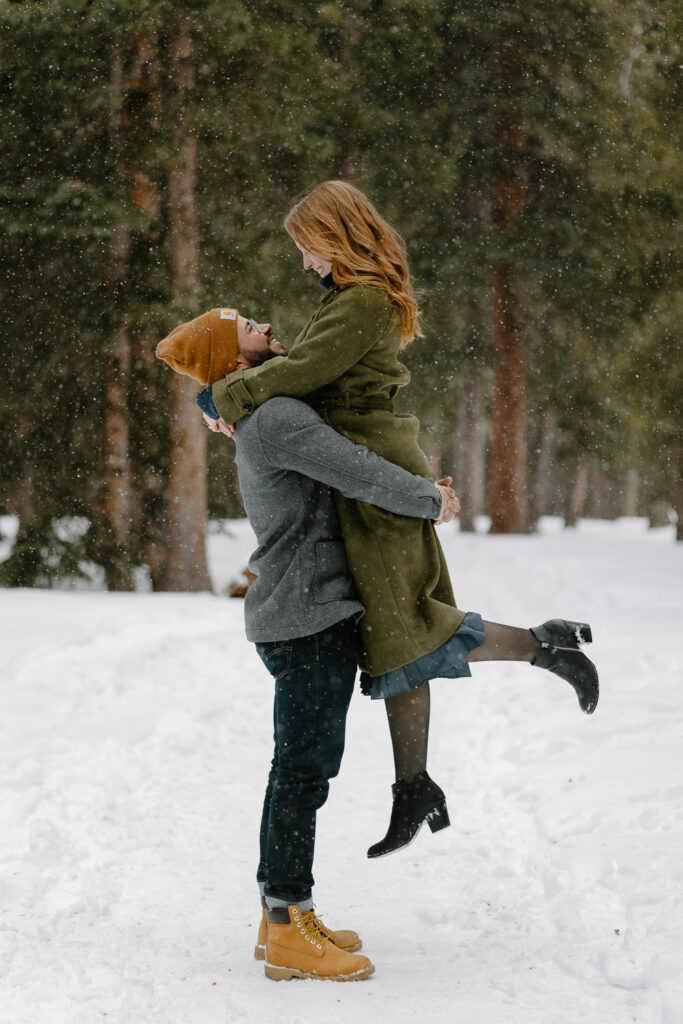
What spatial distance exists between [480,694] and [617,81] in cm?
1180

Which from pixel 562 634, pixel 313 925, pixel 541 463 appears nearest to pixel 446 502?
pixel 562 634

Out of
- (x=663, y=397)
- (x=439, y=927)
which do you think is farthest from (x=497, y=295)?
(x=439, y=927)

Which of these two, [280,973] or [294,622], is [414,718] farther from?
[280,973]

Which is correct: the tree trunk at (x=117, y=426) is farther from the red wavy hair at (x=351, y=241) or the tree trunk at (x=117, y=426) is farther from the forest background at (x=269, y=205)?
the red wavy hair at (x=351, y=241)

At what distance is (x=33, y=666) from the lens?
7152 millimetres

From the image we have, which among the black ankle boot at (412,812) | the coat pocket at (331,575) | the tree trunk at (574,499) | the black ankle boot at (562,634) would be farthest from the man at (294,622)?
the tree trunk at (574,499)

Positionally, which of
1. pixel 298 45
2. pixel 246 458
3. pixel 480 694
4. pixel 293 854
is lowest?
pixel 480 694

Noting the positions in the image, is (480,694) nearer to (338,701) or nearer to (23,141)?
(338,701)

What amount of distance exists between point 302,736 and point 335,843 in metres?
1.76

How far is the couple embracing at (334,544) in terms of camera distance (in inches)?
123

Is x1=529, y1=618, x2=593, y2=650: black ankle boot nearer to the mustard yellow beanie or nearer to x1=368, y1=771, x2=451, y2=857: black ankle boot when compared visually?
x1=368, y1=771, x2=451, y2=857: black ankle boot

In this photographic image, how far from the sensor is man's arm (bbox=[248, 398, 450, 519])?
3.09 metres

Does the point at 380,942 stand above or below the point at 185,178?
below

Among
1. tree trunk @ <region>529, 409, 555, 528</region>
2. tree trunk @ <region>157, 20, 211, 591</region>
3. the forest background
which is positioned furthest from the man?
tree trunk @ <region>529, 409, 555, 528</region>
